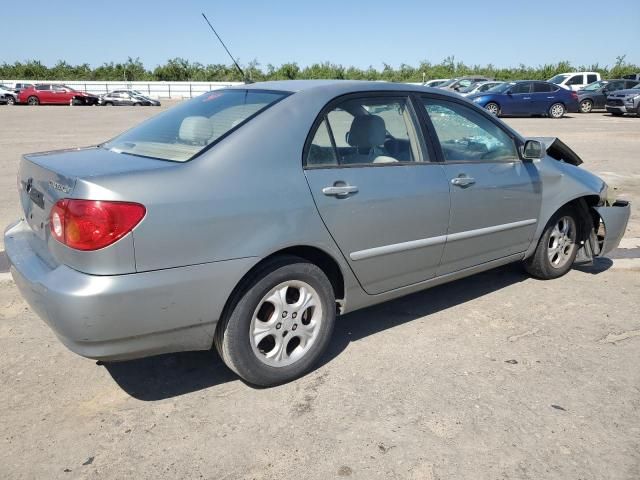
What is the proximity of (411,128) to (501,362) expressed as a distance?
1.54m

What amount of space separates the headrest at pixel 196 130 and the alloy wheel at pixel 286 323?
88 cm

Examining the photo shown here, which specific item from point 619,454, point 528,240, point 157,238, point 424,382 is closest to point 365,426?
point 424,382

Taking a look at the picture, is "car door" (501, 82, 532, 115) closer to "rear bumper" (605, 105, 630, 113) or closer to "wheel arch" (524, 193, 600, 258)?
"rear bumper" (605, 105, 630, 113)

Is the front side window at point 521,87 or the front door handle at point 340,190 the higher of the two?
the front side window at point 521,87

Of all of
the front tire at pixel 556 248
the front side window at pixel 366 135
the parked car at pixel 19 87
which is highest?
the front side window at pixel 366 135

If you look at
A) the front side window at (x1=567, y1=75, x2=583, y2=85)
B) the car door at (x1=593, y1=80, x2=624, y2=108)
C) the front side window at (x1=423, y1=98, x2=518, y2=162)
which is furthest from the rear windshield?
the front side window at (x1=567, y1=75, x2=583, y2=85)

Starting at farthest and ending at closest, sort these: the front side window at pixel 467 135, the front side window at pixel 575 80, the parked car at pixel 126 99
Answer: the parked car at pixel 126 99 → the front side window at pixel 575 80 → the front side window at pixel 467 135

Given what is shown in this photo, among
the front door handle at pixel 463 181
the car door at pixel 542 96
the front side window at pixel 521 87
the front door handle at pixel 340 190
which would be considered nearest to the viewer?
the front door handle at pixel 340 190

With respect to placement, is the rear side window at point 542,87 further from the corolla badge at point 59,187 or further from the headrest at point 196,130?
the corolla badge at point 59,187

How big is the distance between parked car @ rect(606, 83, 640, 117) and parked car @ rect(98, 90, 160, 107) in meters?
28.8

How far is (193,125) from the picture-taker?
3.29 meters

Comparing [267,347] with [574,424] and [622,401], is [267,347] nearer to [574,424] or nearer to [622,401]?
[574,424]

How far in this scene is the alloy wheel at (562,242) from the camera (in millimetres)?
4742

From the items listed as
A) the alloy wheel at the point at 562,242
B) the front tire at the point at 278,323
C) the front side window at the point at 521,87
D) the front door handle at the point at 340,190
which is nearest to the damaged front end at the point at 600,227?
the alloy wheel at the point at 562,242
